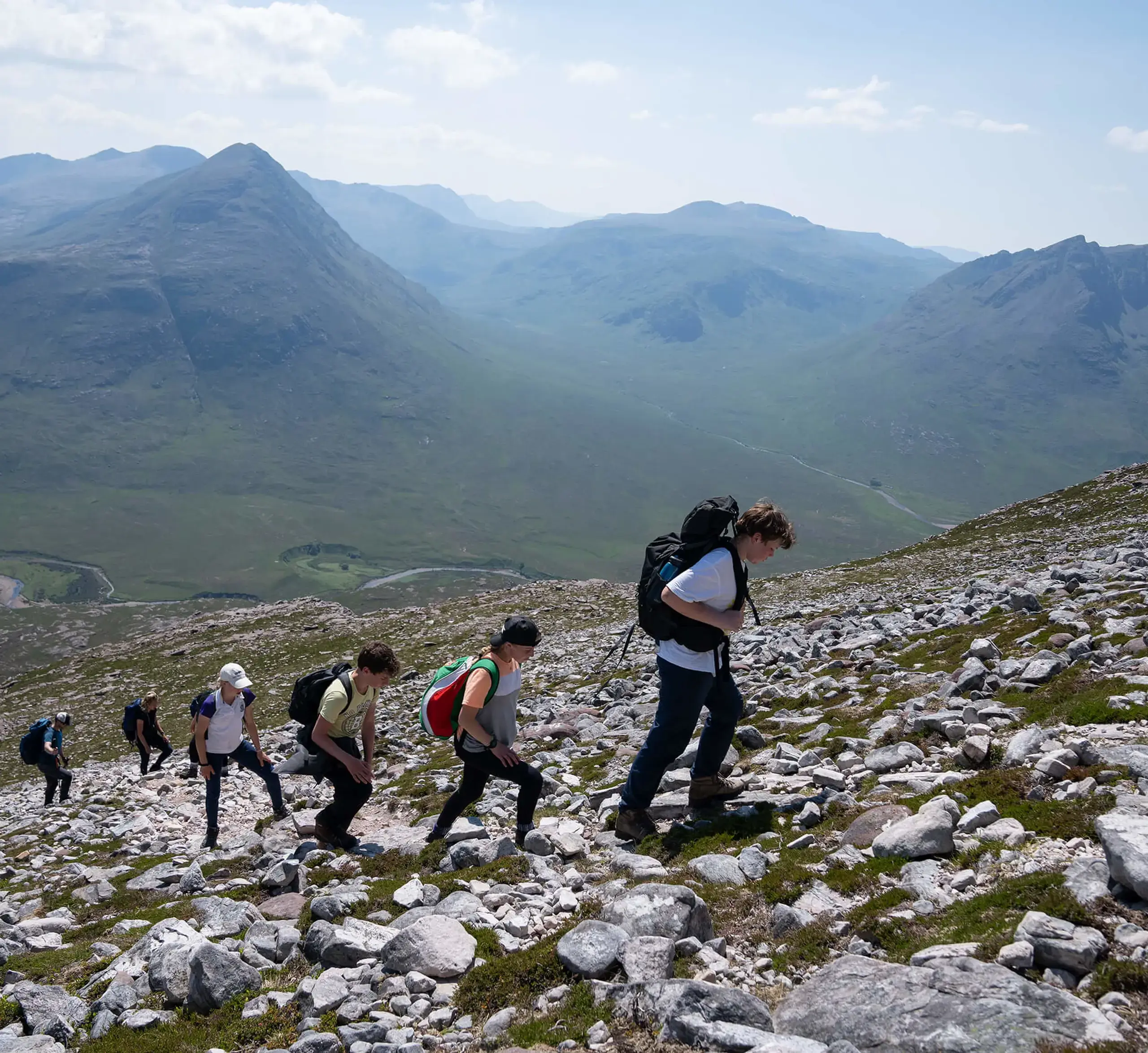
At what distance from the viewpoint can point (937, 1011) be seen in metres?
6.01

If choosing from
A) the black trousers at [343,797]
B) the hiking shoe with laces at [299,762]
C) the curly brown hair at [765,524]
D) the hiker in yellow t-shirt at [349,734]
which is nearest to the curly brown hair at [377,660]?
the hiker in yellow t-shirt at [349,734]

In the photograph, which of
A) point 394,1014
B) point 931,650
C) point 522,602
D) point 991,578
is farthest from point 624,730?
point 522,602

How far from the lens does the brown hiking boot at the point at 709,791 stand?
11.7 metres

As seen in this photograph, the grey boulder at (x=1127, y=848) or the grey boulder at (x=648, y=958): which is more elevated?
the grey boulder at (x=1127, y=848)

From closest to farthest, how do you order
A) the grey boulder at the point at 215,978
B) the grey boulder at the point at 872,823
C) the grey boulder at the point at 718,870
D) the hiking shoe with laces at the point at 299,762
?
1. the grey boulder at the point at 215,978
2. the grey boulder at the point at 718,870
3. the grey boulder at the point at 872,823
4. the hiking shoe with laces at the point at 299,762

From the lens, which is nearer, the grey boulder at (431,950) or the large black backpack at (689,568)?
the grey boulder at (431,950)

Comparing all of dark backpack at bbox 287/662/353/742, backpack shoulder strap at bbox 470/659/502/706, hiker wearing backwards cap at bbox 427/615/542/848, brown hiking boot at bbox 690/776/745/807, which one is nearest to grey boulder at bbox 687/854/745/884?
brown hiking boot at bbox 690/776/745/807

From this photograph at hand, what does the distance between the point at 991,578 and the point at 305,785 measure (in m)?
27.6

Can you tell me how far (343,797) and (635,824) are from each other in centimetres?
524

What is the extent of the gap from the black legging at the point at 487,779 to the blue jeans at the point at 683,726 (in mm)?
1461

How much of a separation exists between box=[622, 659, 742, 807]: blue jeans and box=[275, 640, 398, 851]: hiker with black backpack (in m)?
4.15

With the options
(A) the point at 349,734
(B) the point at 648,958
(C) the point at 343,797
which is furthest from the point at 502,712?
(B) the point at 648,958

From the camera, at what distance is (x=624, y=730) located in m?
20.3

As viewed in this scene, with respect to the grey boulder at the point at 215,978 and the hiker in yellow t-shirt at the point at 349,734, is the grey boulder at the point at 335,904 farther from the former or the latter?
the hiker in yellow t-shirt at the point at 349,734
